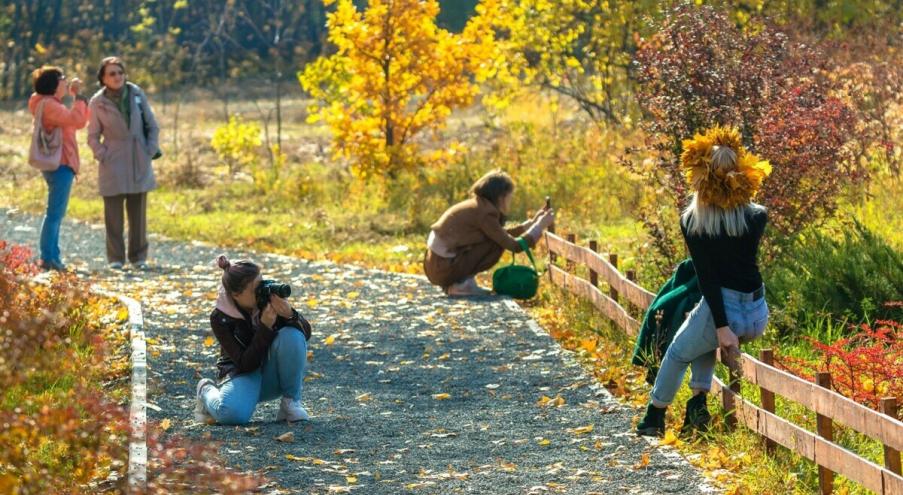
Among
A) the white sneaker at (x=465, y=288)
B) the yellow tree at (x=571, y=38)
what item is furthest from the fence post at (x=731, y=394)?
the yellow tree at (x=571, y=38)

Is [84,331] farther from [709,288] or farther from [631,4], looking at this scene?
[631,4]

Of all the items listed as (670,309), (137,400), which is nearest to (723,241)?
(670,309)

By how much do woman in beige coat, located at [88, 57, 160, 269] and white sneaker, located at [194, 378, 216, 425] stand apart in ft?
21.5

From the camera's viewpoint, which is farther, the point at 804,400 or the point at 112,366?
the point at 112,366

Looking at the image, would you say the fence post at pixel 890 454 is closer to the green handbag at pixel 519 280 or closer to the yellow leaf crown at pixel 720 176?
the yellow leaf crown at pixel 720 176

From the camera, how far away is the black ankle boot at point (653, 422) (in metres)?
8.57

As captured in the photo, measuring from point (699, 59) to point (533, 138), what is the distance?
10.3 meters

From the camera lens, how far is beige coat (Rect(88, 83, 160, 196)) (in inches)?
606

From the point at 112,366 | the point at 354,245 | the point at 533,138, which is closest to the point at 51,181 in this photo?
the point at 354,245

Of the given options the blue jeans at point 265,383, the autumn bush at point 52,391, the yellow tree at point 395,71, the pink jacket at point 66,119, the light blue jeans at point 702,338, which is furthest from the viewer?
the yellow tree at point 395,71

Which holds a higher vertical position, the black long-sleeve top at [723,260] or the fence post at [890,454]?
the black long-sleeve top at [723,260]

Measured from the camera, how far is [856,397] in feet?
27.2

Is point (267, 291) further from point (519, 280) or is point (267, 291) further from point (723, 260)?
point (519, 280)

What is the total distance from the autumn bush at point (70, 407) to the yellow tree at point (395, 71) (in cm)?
805
